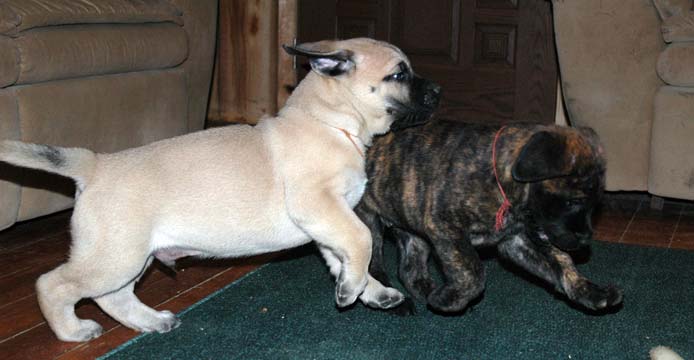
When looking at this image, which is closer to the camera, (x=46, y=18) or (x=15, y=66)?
(x=15, y=66)

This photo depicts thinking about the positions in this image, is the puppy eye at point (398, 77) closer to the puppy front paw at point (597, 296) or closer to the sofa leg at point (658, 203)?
the puppy front paw at point (597, 296)

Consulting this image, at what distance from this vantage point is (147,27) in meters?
4.00

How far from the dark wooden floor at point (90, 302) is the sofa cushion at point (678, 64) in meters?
0.74

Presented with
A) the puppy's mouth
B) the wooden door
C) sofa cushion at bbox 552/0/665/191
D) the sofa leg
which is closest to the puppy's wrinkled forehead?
the puppy's mouth

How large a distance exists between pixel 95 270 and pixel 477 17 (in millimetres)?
3408

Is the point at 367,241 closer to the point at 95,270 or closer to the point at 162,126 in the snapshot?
the point at 95,270

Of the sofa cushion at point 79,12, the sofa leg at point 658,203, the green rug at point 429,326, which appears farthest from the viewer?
the sofa leg at point 658,203

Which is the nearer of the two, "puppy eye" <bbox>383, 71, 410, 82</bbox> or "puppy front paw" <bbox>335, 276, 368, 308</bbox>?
"puppy front paw" <bbox>335, 276, 368, 308</bbox>

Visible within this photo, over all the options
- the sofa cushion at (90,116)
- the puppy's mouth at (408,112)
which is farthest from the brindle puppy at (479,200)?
the sofa cushion at (90,116)

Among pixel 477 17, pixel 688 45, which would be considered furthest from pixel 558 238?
pixel 477 17

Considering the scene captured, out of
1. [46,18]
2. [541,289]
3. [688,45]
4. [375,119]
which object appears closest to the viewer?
[375,119]

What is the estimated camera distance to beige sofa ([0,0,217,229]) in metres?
3.27

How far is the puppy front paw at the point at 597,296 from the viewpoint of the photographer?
266 centimetres

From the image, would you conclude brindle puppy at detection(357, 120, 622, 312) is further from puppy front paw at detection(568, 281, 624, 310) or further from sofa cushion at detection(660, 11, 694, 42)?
sofa cushion at detection(660, 11, 694, 42)
